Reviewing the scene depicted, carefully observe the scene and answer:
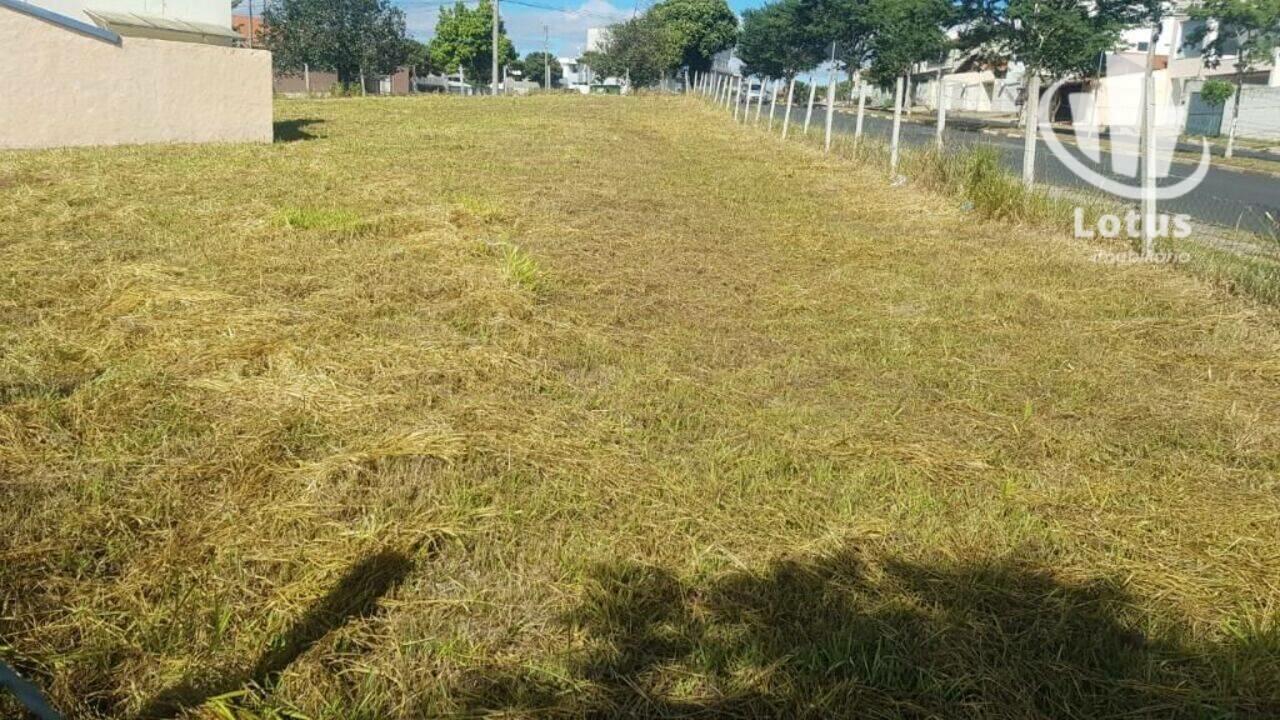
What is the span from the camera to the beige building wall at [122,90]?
1079cm

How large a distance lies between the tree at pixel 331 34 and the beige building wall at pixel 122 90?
3375 centimetres

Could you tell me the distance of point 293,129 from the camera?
16156 mm

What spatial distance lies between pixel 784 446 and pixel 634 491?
0.70 m

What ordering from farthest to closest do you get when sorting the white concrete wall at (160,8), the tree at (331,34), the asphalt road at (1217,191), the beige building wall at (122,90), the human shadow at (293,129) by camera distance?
the tree at (331,34)
the human shadow at (293,129)
the white concrete wall at (160,8)
the beige building wall at (122,90)
the asphalt road at (1217,191)

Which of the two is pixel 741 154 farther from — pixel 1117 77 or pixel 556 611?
pixel 1117 77

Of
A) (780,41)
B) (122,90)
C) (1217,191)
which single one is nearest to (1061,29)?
(1217,191)

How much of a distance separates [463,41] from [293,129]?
57.4 metres

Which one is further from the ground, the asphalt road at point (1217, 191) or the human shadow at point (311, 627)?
the asphalt road at point (1217, 191)

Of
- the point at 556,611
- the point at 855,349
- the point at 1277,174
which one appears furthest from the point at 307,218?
the point at 1277,174

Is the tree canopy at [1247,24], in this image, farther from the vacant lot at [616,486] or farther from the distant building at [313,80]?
the distant building at [313,80]

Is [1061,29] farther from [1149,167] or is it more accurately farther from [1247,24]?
[1149,167]

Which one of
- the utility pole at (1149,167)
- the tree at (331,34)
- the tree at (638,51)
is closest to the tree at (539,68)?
the tree at (638,51)

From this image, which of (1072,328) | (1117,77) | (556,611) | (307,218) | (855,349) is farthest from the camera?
(1117,77)

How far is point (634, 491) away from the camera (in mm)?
2729
